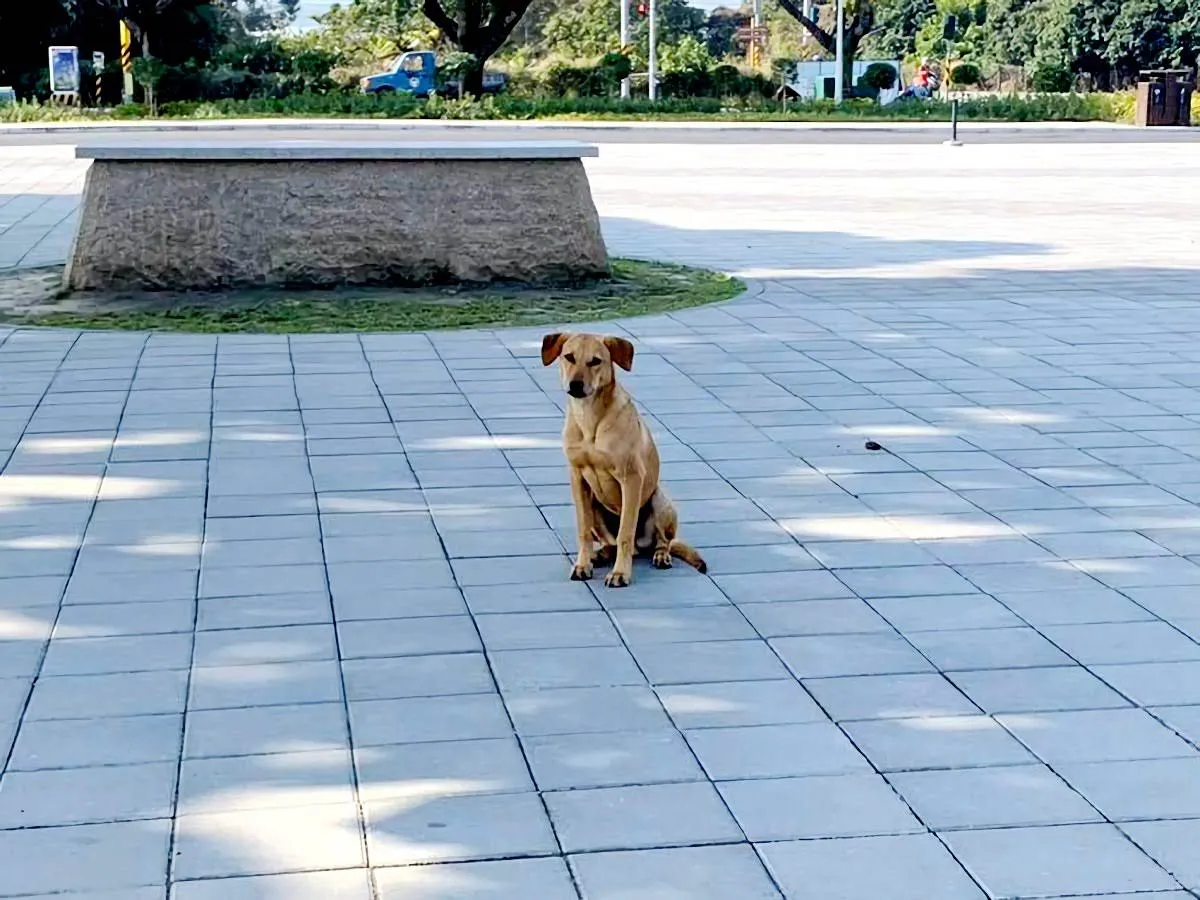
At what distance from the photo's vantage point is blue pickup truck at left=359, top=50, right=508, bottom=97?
48500mm

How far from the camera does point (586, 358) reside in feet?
17.0

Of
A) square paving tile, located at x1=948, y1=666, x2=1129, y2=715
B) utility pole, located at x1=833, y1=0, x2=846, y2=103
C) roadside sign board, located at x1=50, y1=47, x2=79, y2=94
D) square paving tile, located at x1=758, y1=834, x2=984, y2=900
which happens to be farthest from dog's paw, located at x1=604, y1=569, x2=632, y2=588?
utility pole, located at x1=833, y1=0, x2=846, y2=103

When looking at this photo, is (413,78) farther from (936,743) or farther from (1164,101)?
(936,743)

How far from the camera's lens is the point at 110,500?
21.5 feet

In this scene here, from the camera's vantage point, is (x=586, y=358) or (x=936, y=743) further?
(x=586, y=358)

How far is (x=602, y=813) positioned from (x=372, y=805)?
52 centimetres

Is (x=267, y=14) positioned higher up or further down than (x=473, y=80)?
higher up

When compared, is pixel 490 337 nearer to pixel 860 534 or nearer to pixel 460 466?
pixel 460 466

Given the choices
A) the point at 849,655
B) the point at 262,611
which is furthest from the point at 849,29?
the point at 849,655

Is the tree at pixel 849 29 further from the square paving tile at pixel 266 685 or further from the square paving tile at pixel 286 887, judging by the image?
the square paving tile at pixel 286 887

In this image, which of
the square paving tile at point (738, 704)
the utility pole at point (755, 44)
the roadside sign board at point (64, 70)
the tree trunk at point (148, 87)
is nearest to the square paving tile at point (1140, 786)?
the square paving tile at point (738, 704)

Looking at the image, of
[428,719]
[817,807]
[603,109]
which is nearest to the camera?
[817,807]

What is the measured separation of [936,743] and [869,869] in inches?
29.9

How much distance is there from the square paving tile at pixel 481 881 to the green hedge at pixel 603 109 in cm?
3742
